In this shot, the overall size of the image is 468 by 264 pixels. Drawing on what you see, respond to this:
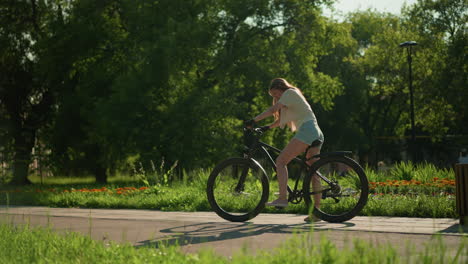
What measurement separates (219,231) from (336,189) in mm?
1577

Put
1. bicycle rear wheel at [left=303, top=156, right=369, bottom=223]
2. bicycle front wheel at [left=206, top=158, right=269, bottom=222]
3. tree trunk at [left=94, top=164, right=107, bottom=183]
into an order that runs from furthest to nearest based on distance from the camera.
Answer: tree trunk at [left=94, top=164, right=107, bottom=183] < bicycle front wheel at [left=206, top=158, right=269, bottom=222] < bicycle rear wheel at [left=303, top=156, right=369, bottom=223]

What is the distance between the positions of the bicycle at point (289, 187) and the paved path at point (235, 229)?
190 millimetres

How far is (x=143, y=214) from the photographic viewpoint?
8797 mm

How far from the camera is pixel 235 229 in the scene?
6.63 metres

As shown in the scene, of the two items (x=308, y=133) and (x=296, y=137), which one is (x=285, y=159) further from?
(x=308, y=133)

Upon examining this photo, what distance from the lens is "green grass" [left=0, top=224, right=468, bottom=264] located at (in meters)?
3.63

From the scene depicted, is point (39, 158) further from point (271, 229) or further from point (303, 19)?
point (271, 229)

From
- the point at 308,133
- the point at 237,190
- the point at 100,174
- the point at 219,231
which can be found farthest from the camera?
the point at 100,174

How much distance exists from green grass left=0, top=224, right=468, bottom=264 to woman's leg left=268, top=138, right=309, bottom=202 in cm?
235

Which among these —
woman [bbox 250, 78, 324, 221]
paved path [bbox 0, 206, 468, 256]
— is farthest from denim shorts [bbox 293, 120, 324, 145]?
paved path [bbox 0, 206, 468, 256]

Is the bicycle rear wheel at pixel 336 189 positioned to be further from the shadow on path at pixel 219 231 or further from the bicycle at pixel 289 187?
the shadow on path at pixel 219 231

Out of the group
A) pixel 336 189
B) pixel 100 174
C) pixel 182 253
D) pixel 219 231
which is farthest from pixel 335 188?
pixel 100 174

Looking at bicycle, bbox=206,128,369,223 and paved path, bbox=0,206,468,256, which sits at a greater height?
bicycle, bbox=206,128,369,223

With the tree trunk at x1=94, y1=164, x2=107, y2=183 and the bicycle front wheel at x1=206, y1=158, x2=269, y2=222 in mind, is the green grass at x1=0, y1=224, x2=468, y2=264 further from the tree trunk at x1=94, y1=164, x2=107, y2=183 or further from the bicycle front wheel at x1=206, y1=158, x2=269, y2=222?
the tree trunk at x1=94, y1=164, x2=107, y2=183
